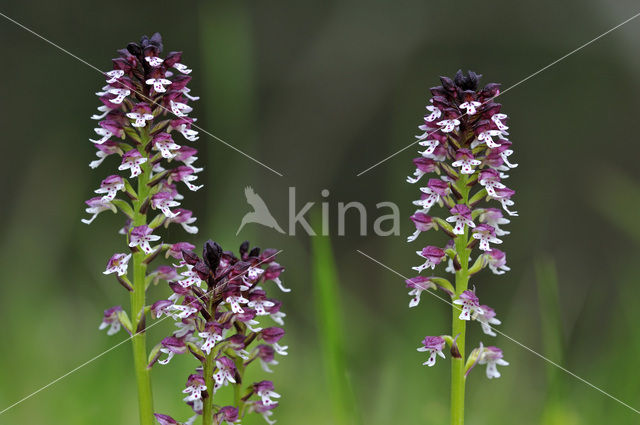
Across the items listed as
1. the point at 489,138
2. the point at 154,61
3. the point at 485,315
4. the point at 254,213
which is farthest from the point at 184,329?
the point at 254,213

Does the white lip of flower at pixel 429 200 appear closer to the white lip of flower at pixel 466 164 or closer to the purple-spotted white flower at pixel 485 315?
the white lip of flower at pixel 466 164

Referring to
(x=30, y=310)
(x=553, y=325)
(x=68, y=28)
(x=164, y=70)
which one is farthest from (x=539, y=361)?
(x=68, y=28)

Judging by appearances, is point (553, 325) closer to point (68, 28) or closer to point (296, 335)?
point (296, 335)

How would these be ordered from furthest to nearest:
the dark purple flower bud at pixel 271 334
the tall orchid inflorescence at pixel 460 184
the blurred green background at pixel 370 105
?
the blurred green background at pixel 370 105 < the dark purple flower bud at pixel 271 334 < the tall orchid inflorescence at pixel 460 184

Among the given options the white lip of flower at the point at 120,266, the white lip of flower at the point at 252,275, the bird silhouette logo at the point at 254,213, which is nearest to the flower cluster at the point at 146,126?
the white lip of flower at the point at 120,266

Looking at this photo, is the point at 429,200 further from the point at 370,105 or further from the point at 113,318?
the point at 370,105

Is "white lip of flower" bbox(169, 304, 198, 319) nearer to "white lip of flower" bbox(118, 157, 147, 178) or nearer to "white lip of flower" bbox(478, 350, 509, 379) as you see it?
"white lip of flower" bbox(118, 157, 147, 178)
